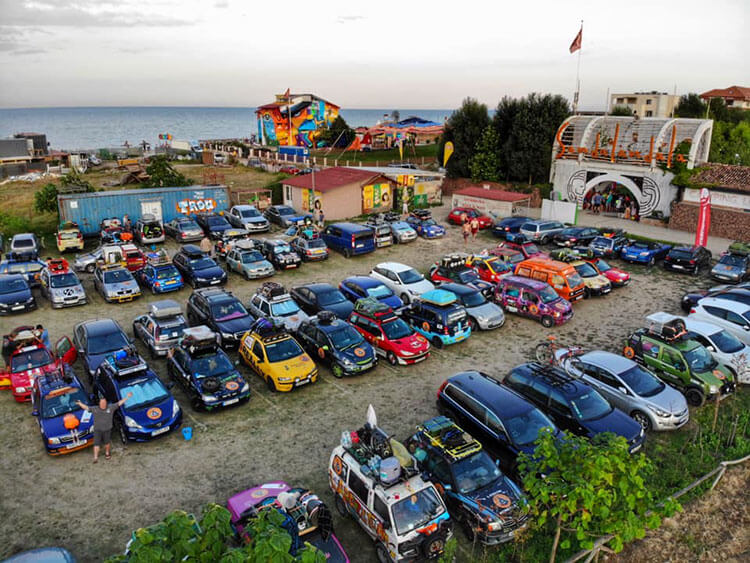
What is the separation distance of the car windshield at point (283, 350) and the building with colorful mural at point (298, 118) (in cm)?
6993

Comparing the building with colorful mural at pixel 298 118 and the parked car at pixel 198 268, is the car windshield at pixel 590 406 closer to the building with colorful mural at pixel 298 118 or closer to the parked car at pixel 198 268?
the parked car at pixel 198 268

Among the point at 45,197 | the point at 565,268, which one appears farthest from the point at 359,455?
the point at 45,197

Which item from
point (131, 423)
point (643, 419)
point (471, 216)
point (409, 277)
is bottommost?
point (643, 419)

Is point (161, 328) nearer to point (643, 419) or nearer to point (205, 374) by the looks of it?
point (205, 374)

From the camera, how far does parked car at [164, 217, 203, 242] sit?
1236 inches

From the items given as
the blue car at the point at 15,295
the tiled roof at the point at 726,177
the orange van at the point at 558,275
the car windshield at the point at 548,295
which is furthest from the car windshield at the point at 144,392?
the tiled roof at the point at 726,177

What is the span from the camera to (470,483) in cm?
1051

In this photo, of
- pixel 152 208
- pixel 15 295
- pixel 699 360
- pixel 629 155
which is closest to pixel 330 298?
pixel 699 360

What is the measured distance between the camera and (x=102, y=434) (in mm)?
12406

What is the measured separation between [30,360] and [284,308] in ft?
26.0

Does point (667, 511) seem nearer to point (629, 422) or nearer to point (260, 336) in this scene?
point (629, 422)

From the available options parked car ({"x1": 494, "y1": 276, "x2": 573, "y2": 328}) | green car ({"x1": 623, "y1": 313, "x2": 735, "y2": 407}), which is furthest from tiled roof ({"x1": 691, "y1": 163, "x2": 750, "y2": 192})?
green car ({"x1": 623, "y1": 313, "x2": 735, "y2": 407})

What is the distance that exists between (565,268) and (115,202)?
85.7ft

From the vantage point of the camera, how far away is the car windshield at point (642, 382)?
559 inches
